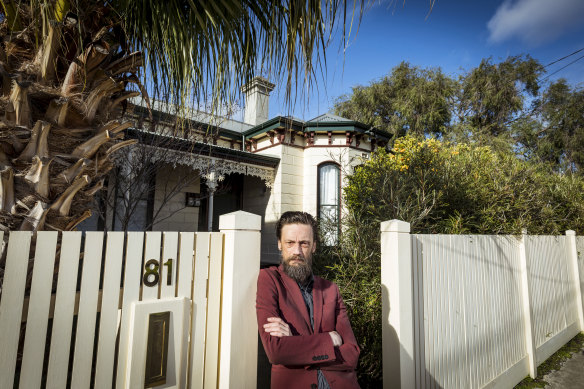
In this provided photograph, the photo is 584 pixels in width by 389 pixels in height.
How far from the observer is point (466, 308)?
9.80ft

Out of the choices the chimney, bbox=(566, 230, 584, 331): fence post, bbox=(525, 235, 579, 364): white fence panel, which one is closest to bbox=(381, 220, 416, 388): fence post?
bbox=(525, 235, 579, 364): white fence panel

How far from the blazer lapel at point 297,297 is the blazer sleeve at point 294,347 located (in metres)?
0.14

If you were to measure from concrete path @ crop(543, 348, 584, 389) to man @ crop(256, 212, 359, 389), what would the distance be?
4.08 m

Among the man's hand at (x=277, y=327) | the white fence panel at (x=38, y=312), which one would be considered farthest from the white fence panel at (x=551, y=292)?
the white fence panel at (x=38, y=312)

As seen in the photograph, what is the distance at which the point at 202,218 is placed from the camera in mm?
10891

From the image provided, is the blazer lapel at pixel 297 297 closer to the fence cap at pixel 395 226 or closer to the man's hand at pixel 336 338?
the man's hand at pixel 336 338

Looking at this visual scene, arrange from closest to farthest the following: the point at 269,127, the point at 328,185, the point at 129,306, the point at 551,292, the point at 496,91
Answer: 1. the point at 129,306
2. the point at 551,292
3. the point at 269,127
4. the point at 328,185
5. the point at 496,91

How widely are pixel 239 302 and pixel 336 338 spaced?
65 centimetres

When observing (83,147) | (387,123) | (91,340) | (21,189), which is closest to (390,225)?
(91,340)

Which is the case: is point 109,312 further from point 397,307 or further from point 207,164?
point 207,164

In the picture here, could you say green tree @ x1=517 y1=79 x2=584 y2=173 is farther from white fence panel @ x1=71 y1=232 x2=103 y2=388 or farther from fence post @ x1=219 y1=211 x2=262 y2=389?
white fence panel @ x1=71 y1=232 x2=103 y2=388

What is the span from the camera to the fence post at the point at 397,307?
2.25 meters

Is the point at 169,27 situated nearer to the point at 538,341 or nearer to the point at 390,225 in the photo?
the point at 390,225

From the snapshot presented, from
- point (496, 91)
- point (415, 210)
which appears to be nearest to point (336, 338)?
point (415, 210)
